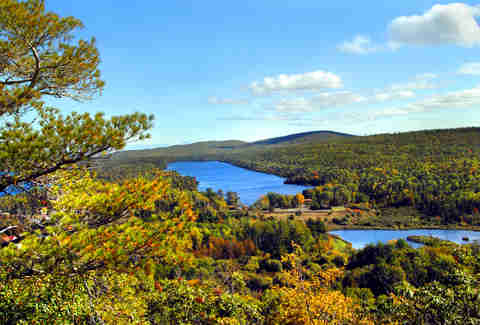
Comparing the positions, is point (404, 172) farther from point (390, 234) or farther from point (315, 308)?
point (315, 308)

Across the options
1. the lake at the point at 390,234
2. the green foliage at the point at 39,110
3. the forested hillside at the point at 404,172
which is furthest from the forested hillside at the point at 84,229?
the forested hillside at the point at 404,172

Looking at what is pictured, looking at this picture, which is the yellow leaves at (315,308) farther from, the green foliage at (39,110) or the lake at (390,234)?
the lake at (390,234)

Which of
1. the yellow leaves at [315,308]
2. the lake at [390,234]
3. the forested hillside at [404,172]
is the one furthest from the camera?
the forested hillside at [404,172]

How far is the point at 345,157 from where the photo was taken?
14962 centimetres

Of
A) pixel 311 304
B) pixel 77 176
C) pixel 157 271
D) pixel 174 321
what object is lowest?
pixel 157 271

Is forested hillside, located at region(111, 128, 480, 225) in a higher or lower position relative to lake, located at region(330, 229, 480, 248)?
higher

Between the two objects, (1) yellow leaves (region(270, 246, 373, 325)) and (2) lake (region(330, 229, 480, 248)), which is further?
(2) lake (region(330, 229, 480, 248))

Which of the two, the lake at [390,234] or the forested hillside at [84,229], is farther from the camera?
the lake at [390,234]

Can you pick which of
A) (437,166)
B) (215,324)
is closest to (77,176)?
(215,324)

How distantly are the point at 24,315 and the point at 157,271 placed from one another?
3339 cm

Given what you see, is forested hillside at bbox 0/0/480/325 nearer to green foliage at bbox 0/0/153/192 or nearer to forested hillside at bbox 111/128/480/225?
green foliage at bbox 0/0/153/192

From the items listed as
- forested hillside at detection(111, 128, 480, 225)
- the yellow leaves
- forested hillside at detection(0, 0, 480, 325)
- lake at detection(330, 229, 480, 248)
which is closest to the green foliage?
forested hillside at detection(0, 0, 480, 325)

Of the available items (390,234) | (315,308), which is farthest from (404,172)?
(315,308)

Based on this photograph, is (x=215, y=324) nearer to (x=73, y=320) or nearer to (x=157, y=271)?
(x=73, y=320)
